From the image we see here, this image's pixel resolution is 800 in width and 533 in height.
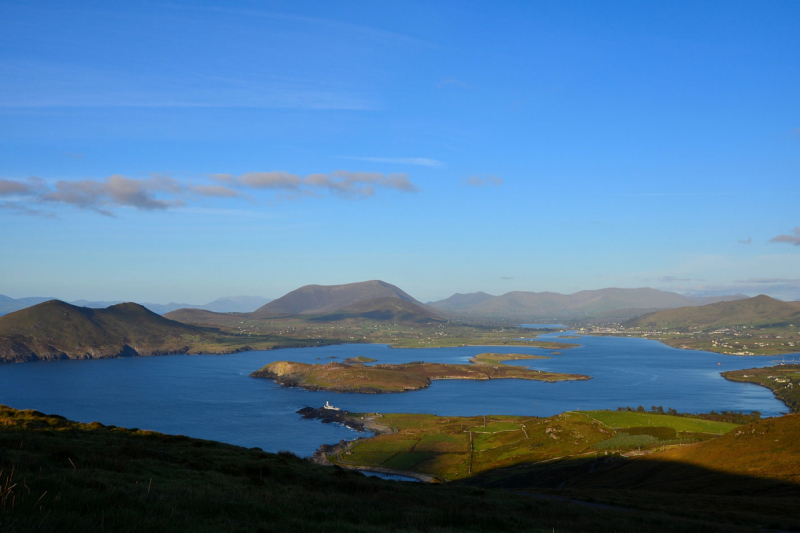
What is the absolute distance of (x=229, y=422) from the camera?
11581cm

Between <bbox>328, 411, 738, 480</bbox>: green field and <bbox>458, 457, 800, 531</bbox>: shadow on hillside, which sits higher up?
<bbox>458, 457, 800, 531</bbox>: shadow on hillside

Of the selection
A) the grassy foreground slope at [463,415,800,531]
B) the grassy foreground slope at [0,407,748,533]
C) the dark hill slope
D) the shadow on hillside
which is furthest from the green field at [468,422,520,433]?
the grassy foreground slope at [0,407,748,533]

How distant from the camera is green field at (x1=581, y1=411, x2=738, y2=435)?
8319 cm

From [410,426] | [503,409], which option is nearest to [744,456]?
[410,426]

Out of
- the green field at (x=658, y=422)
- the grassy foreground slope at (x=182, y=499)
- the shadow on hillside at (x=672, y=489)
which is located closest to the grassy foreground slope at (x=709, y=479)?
the shadow on hillside at (x=672, y=489)

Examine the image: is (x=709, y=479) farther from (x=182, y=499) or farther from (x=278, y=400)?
(x=278, y=400)

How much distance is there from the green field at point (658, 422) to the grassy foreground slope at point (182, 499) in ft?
230

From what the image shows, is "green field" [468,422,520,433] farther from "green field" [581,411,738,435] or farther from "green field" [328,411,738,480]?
"green field" [581,411,738,435]

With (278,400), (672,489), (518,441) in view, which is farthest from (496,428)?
(278,400)

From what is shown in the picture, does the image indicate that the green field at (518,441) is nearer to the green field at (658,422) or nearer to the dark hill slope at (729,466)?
the green field at (658,422)

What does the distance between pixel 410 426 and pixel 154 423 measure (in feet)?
186

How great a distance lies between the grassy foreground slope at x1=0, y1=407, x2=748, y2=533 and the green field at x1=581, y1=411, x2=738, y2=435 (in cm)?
7014

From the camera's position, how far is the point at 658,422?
87750 millimetres

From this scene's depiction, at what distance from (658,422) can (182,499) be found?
93.5m
